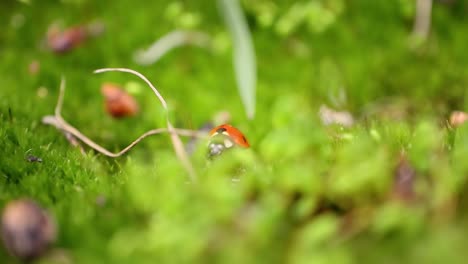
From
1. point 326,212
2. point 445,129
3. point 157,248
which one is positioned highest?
point 445,129

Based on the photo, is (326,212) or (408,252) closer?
(408,252)

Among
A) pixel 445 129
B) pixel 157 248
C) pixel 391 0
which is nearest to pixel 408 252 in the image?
pixel 157 248

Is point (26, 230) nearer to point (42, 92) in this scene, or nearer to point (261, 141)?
point (261, 141)

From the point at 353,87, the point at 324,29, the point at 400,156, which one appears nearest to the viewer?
the point at 400,156

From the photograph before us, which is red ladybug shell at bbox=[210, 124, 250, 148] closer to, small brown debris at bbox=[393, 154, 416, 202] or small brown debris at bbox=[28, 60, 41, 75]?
small brown debris at bbox=[393, 154, 416, 202]

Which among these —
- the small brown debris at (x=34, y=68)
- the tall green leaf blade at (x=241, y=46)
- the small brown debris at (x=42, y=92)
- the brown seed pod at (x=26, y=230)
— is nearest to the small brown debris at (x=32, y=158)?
the brown seed pod at (x=26, y=230)

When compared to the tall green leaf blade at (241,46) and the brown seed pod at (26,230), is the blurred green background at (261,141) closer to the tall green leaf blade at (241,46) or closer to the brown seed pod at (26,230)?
the brown seed pod at (26,230)

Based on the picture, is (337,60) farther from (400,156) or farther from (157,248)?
(157,248)

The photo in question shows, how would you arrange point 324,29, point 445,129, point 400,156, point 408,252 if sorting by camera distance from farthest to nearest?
point 324,29
point 445,129
point 400,156
point 408,252

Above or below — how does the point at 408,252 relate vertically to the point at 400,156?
below
